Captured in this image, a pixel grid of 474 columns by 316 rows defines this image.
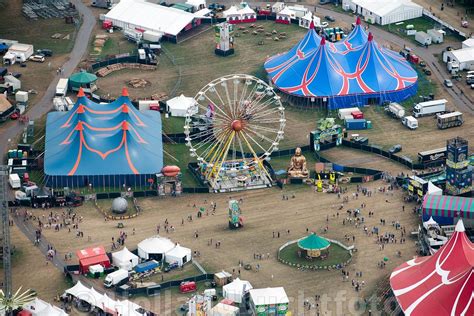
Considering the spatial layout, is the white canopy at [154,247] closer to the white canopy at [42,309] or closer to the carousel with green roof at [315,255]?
the carousel with green roof at [315,255]

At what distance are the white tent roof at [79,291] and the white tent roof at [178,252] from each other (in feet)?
39.0

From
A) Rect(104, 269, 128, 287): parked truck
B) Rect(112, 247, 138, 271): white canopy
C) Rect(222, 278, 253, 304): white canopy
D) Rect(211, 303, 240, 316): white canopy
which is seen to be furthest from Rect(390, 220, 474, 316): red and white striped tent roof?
Rect(104, 269, 128, 287): parked truck

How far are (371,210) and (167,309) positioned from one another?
111 ft

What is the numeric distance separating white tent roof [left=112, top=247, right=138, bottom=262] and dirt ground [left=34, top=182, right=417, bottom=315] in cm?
403

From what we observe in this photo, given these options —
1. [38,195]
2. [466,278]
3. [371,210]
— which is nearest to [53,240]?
[38,195]

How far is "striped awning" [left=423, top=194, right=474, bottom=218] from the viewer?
188500mm

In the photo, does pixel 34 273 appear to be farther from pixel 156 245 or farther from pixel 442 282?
pixel 442 282

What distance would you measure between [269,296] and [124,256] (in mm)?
19252

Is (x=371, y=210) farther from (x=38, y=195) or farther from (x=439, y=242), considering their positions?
(x=38, y=195)

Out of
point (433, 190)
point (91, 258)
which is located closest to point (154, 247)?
point (91, 258)

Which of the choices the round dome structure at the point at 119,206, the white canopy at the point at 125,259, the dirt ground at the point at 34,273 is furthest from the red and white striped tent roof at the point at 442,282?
the dirt ground at the point at 34,273

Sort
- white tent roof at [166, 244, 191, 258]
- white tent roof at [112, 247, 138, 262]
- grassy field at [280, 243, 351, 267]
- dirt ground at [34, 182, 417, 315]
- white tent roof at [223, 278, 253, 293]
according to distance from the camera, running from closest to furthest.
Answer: white tent roof at [223, 278, 253, 293], dirt ground at [34, 182, 417, 315], white tent roof at [112, 247, 138, 262], white tent roof at [166, 244, 191, 258], grassy field at [280, 243, 351, 267]

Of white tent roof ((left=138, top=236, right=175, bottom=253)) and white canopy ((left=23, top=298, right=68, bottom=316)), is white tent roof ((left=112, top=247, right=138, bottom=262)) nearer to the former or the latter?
white tent roof ((left=138, top=236, right=175, bottom=253))

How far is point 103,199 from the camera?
654 feet
